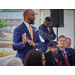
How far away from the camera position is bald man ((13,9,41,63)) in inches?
113

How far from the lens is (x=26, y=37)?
9.72 feet

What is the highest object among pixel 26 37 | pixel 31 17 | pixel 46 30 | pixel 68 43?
pixel 31 17

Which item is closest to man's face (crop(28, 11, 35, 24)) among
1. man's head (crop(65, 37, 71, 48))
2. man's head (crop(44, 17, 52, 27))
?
man's head (crop(44, 17, 52, 27))

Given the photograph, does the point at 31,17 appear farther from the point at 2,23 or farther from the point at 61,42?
the point at 61,42

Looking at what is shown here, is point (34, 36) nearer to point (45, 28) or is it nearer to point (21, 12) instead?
point (45, 28)

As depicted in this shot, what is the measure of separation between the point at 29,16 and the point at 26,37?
1.72 ft

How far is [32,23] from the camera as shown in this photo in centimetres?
299

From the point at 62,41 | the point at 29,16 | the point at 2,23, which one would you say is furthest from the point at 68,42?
the point at 2,23

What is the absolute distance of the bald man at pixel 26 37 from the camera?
287 centimetres

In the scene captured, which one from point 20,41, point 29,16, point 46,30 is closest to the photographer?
point 20,41

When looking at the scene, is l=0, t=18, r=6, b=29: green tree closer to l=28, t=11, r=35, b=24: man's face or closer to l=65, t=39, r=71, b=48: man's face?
l=28, t=11, r=35, b=24: man's face

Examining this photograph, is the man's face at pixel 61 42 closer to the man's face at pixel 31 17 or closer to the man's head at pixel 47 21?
the man's head at pixel 47 21
